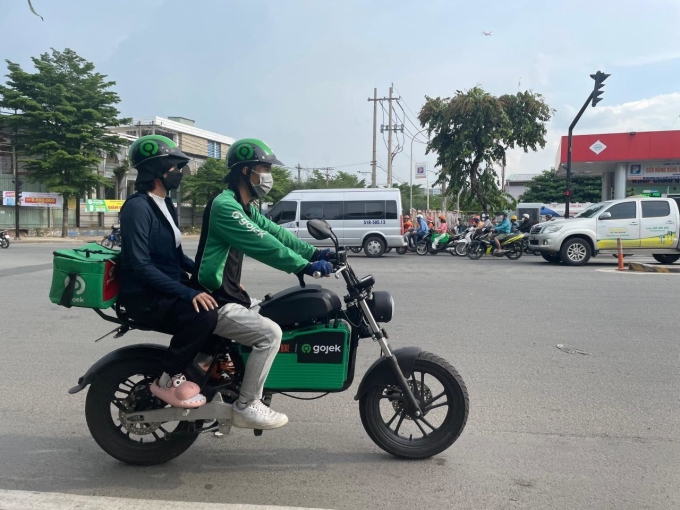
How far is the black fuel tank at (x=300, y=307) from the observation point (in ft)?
10.9

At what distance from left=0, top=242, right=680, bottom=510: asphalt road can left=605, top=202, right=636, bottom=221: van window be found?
791cm

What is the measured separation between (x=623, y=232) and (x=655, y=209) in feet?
3.28

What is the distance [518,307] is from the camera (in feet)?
29.6

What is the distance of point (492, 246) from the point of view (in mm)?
18000

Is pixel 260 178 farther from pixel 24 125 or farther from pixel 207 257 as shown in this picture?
pixel 24 125

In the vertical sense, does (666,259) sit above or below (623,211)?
below

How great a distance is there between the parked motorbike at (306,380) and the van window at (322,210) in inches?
631

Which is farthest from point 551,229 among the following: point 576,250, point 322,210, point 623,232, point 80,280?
point 80,280

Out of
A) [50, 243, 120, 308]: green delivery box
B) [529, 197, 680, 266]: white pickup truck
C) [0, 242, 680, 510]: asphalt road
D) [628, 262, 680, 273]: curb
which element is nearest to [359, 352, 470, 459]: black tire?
[0, 242, 680, 510]: asphalt road

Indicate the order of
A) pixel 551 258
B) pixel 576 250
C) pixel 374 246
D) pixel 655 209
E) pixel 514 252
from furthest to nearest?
pixel 374 246 → pixel 514 252 → pixel 551 258 → pixel 576 250 → pixel 655 209

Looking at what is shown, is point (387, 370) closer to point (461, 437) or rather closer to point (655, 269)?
point (461, 437)

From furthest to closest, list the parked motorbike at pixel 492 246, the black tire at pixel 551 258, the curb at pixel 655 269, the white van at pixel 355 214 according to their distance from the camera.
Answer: the white van at pixel 355 214 → the parked motorbike at pixel 492 246 → the black tire at pixel 551 258 → the curb at pixel 655 269


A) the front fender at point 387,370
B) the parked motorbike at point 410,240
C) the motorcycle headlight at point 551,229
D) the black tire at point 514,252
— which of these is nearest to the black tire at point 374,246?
the parked motorbike at point 410,240

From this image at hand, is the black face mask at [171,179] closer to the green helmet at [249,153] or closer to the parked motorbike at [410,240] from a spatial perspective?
the green helmet at [249,153]
